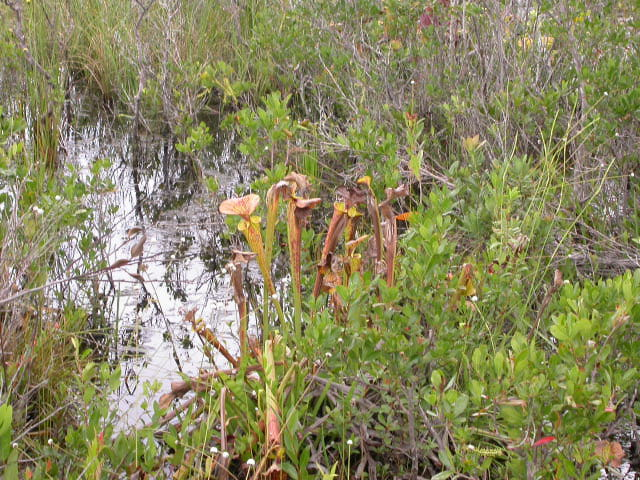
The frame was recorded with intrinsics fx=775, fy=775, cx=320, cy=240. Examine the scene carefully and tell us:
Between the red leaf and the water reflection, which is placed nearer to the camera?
the red leaf

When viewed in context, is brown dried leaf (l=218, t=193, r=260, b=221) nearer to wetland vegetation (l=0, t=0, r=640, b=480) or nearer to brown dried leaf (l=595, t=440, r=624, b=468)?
wetland vegetation (l=0, t=0, r=640, b=480)

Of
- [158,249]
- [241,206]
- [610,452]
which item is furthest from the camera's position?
[158,249]

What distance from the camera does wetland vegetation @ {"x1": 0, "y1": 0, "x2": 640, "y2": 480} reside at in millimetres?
2008

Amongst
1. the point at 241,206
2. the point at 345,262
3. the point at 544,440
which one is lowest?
the point at 544,440

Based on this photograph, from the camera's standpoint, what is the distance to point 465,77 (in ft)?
14.5

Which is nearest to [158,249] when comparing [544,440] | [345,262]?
[345,262]

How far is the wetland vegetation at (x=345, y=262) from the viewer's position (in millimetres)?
2008

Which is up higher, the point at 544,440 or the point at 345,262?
the point at 345,262

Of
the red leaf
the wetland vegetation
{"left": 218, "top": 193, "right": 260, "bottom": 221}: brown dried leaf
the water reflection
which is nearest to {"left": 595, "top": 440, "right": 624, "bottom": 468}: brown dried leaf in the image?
the wetland vegetation

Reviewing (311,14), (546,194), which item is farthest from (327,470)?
(311,14)

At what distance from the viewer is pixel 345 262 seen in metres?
2.49

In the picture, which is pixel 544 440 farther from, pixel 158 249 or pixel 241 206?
pixel 158 249

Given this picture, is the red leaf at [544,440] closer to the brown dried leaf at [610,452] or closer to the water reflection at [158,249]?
the brown dried leaf at [610,452]

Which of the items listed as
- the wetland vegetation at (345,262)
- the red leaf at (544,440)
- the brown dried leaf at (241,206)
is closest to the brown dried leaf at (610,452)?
the wetland vegetation at (345,262)
